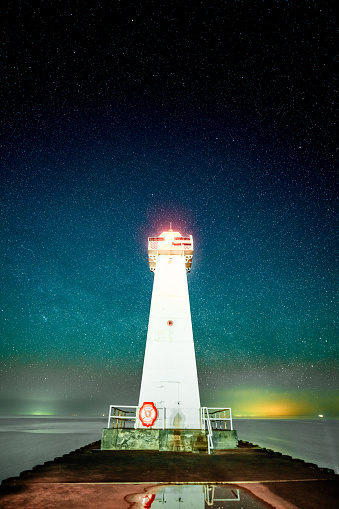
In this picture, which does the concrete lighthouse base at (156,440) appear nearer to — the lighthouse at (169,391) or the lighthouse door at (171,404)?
the lighthouse at (169,391)

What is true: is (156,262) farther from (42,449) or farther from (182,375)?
(42,449)

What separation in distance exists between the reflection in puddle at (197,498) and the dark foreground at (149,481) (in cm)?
8

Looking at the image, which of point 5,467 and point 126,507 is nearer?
point 126,507

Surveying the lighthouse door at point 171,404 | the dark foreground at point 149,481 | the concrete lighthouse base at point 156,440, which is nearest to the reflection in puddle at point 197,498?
the dark foreground at point 149,481

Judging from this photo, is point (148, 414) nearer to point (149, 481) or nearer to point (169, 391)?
point (169, 391)

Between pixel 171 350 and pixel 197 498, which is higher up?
pixel 171 350

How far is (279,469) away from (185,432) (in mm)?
4390

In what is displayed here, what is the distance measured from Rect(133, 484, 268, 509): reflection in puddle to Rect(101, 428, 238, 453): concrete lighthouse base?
229 inches

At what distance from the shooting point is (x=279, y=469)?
817cm

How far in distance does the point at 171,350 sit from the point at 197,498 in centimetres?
946

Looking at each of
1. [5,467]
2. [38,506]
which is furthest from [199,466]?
[5,467]

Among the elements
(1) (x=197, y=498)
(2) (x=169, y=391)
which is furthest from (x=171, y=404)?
(1) (x=197, y=498)

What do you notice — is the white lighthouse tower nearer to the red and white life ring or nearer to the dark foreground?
the red and white life ring

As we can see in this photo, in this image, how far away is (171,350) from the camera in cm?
1498
